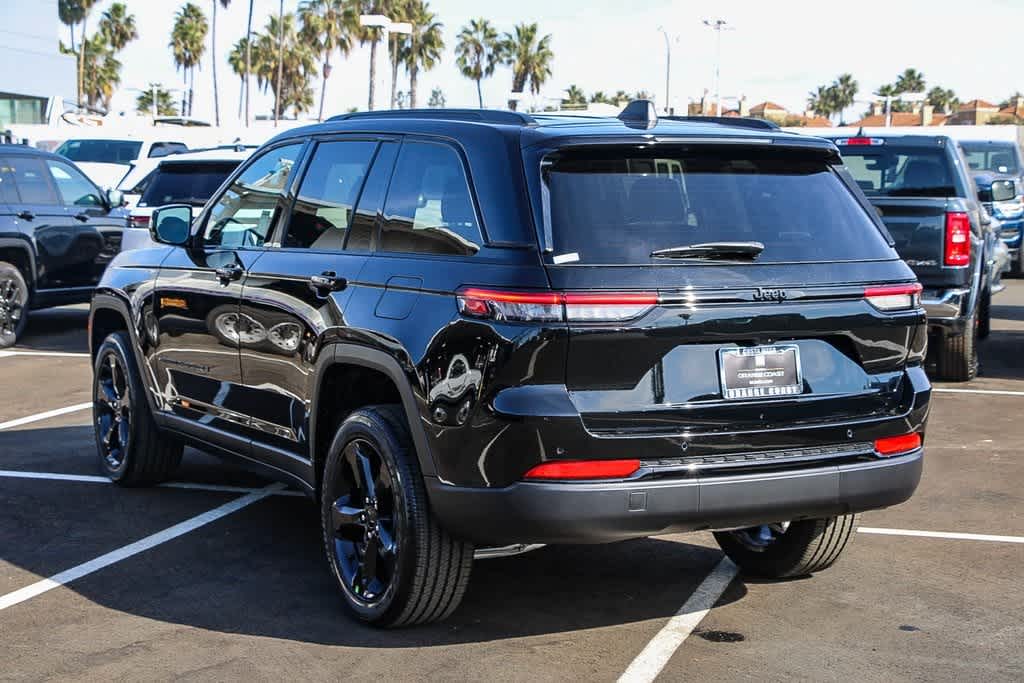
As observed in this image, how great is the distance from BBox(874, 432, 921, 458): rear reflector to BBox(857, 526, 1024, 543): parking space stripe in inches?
62.9

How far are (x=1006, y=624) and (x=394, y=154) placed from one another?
2832 mm

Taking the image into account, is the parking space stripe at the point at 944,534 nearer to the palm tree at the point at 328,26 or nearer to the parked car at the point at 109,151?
the parked car at the point at 109,151

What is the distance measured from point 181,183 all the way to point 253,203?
329 inches

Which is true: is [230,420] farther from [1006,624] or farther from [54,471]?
[1006,624]

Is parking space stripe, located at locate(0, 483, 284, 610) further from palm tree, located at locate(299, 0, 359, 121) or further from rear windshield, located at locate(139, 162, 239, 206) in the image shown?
palm tree, located at locate(299, 0, 359, 121)

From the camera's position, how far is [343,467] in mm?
5293

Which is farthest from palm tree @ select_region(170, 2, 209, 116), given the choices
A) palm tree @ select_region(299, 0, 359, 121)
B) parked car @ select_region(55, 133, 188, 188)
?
parked car @ select_region(55, 133, 188, 188)

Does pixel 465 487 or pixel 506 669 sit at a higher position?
pixel 465 487

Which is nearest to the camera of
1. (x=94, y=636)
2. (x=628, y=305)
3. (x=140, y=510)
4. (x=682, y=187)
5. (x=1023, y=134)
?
(x=628, y=305)

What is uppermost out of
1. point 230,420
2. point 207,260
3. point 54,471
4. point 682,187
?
point 682,187

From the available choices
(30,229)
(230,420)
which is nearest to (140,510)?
(230,420)

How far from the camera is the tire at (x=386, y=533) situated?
15.8 feet

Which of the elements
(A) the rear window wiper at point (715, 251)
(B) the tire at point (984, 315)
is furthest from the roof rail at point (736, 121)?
(B) the tire at point (984, 315)

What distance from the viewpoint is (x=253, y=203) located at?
632cm
